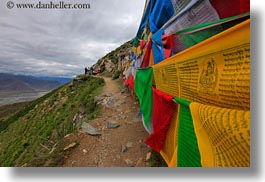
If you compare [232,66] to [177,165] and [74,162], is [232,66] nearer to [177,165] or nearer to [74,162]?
[177,165]

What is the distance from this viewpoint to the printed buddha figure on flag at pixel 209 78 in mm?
1204

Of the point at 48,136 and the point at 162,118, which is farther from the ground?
the point at 162,118

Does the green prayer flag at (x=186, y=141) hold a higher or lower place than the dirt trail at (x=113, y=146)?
higher

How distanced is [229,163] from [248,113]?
0.37m

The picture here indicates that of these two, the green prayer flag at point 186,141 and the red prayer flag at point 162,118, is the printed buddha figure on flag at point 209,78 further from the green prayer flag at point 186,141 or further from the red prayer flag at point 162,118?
the red prayer flag at point 162,118

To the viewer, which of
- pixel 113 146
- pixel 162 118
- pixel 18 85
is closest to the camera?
pixel 162 118

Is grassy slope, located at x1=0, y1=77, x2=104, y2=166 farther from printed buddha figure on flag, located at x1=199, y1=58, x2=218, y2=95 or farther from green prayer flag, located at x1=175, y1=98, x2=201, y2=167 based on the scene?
printed buddha figure on flag, located at x1=199, y1=58, x2=218, y2=95

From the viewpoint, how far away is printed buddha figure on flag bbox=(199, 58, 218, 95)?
3.95 feet

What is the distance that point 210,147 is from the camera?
1.23 m

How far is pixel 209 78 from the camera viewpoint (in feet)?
4.10

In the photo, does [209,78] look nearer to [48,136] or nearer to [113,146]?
[113,146]

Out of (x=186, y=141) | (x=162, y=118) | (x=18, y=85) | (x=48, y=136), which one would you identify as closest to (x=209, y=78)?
(x=186, y=141)

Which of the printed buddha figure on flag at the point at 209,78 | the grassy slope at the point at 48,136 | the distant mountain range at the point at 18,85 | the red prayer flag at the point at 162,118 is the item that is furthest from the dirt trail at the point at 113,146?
the distant mountain range at the point at 18,85

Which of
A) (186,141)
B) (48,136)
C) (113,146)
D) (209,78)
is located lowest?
(48,136)
